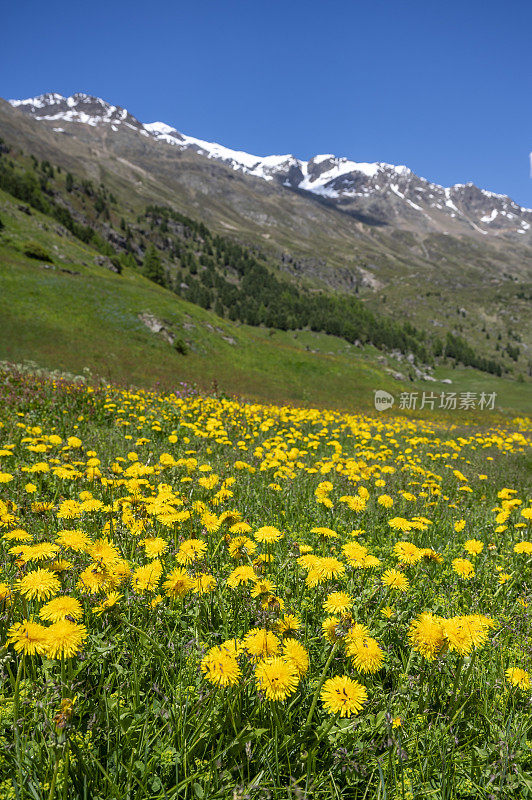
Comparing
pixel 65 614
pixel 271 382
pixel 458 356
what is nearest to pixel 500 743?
pixel 65 614

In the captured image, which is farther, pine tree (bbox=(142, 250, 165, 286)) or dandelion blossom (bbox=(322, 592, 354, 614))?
pine tree (bbox=(142, 250, 165, 286))

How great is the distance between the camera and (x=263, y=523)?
13.9 feet

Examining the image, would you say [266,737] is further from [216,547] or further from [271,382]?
[271,382]

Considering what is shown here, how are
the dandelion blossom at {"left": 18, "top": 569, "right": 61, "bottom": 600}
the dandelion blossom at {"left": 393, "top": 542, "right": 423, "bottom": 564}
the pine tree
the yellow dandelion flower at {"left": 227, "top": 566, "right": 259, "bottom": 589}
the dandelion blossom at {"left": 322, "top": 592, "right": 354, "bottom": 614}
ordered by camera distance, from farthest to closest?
the pine tree < the dandelion blossom at {"left": 393, "top": 542, "right": 423, "bottom": 564} < the yellow dandelion flower at {"left": 227, "top": 566, "right": 259, "bottom": 589} < the dandelion blossom at {"left": 322, "top": 592, "right": 354, "bottom": 614} < the dandelion blossom at {"left": 18, "top": 569, "right": 61, "bottom": 600}

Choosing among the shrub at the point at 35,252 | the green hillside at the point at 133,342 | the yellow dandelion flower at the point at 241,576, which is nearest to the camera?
the yellow dandelion flower at the point at 241,576

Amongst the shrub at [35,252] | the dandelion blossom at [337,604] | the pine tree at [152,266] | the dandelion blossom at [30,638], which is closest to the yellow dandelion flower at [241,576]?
the dandelion blossom at [337,604]

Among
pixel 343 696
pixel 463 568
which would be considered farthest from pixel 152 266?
pixel 343 696

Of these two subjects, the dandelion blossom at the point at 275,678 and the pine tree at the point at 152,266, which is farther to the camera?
the pine tree at the point at 152,266

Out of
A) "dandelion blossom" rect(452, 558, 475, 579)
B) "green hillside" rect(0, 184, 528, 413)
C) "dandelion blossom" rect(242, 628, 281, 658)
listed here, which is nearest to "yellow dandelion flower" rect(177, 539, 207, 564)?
"dandelion blossom" rect(242, 628, 281, 658)

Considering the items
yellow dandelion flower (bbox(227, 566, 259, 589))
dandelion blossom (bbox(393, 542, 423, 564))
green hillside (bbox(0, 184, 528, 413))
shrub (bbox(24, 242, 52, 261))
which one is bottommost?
yellow dandelion flower (bbox(227, 566, 259, 589))

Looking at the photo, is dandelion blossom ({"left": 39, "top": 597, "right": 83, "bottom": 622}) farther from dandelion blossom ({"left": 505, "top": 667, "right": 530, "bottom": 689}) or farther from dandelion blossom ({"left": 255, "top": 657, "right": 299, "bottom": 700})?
dandelion blossom ({"left": 505, "top": 667, "right": 530, "bottom": 689})

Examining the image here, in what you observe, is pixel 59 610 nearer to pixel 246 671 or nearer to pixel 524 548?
pixel 246 671

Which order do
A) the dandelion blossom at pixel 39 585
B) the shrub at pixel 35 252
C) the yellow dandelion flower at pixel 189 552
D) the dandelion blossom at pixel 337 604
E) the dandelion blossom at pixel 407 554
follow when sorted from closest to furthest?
the dandelion blossom at pixel 39 585
the dandelion blossom at pixel 337 604
the yellow dandelion flower at pixel 189 552
the dandelion blossom at pixel 407 554
the shrub at pixel 35 252

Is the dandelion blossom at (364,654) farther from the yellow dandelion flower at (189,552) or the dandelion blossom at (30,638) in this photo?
the dandelion blossom at (30,638)
